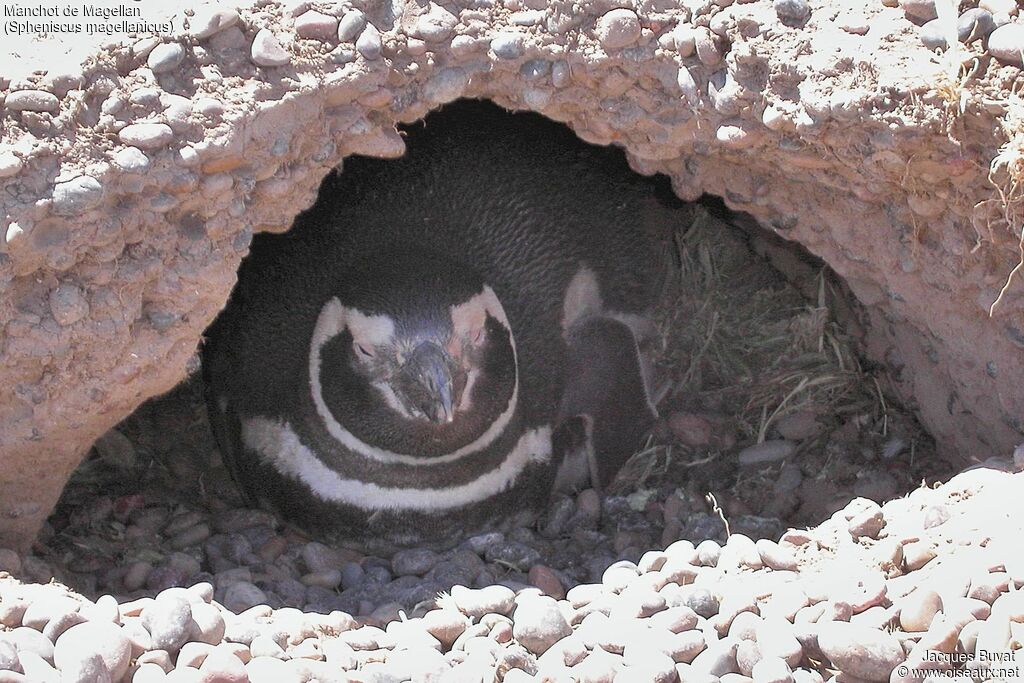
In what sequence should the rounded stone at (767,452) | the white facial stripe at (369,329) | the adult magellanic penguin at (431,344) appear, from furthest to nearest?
the rounded stone at (767,452)
the adult magellanic penguin at (431,344)
the white facial stripe at (369,329)

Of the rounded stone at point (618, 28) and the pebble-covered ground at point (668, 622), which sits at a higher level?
the rounded stone at point (618, 28)

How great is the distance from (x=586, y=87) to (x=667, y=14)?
256 millimetres

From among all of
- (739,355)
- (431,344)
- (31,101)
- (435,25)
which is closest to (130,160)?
(31,101)

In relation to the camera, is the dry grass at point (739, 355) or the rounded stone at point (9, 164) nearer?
the rounded stone at point (9, 164)

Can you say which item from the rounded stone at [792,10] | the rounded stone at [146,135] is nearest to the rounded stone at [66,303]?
the rounded stone at [146,135]

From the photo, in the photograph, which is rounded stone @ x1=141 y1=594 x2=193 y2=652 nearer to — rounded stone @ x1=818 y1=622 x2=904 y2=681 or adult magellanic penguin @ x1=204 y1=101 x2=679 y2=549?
adult magellanic penguin @ x1=204 y1=101 x2=679 y2=549

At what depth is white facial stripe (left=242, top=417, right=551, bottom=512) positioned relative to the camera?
340 centimetres

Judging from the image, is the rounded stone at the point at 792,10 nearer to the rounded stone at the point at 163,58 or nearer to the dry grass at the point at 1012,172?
the dry grass at the point at 1012,172

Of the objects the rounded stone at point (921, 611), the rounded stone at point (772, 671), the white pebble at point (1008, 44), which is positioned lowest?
the rounded stone at point (772, 671)

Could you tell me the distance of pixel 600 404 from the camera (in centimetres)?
379

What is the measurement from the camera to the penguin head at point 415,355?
3051 mm

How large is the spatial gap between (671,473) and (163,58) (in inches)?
71.9

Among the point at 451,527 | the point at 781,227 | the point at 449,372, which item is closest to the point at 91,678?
the point at 449,372

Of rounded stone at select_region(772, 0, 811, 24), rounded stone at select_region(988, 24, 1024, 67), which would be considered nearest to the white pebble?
rounded stone at select_region(988, 24, 1024, 67)
